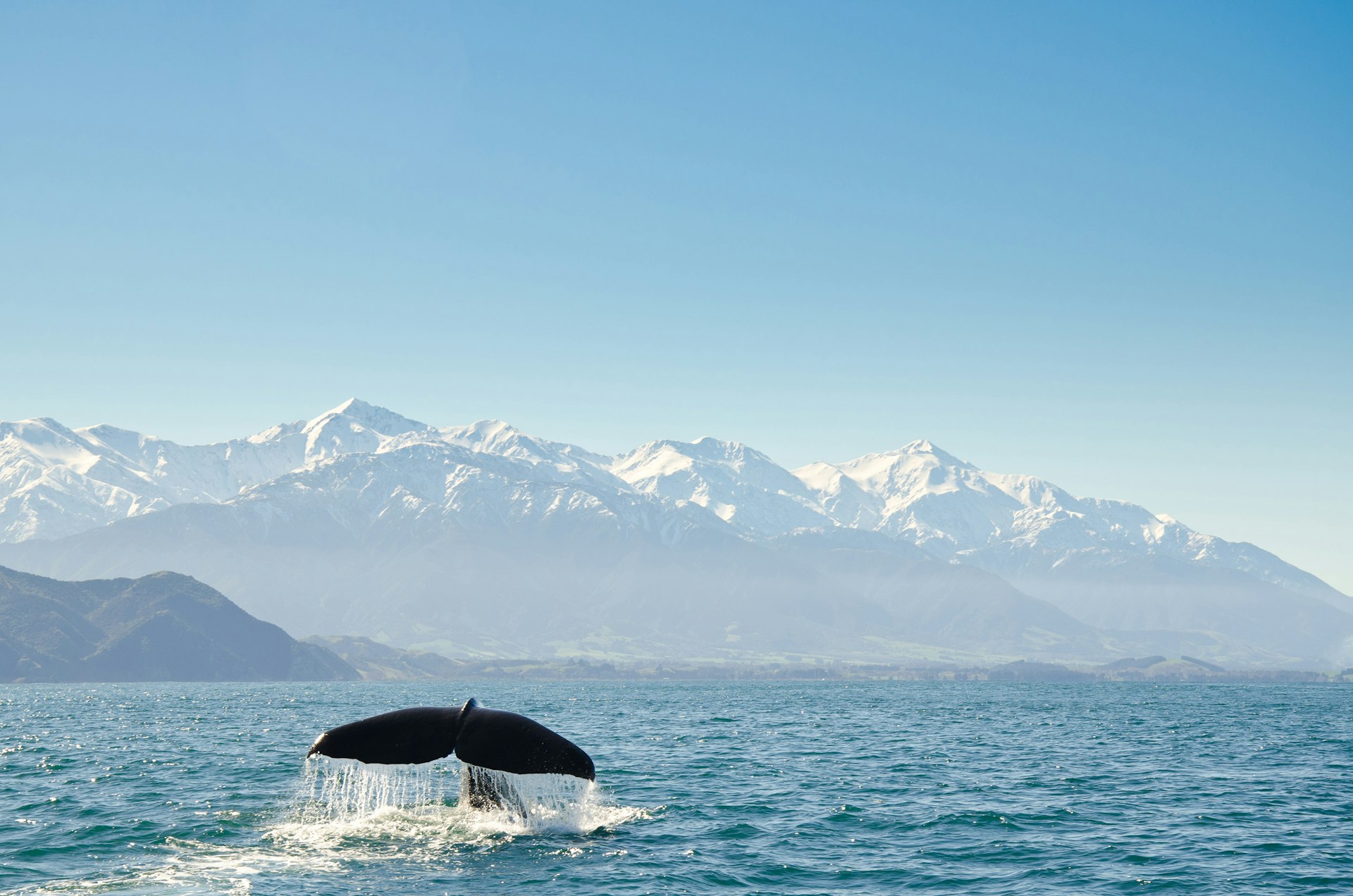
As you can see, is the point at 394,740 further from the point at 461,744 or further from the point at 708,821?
the point at 708,821

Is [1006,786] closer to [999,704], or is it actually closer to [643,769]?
[643,769]

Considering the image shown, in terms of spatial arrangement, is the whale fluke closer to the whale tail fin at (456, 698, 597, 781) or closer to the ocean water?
the whale tail fin at (456, 698, 597, 781)

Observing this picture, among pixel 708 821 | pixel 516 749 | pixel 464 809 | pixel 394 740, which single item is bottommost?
pixel 708 821

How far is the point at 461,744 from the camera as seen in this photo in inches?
1223

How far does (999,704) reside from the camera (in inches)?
6969

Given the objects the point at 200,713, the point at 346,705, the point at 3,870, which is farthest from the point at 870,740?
the point at 346,705

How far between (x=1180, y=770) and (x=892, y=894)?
39315 millimetres

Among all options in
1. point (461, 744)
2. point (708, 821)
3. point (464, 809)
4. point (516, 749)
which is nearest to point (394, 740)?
point (461, 744)

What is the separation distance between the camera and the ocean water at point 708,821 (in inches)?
1300

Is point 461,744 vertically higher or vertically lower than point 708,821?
higher

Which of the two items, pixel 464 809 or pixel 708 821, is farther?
pixel 708 821

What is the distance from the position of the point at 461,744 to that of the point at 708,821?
14855 millimetres

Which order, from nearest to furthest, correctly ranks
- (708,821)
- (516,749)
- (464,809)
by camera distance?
(516,749) < (464,809) < (708,821)

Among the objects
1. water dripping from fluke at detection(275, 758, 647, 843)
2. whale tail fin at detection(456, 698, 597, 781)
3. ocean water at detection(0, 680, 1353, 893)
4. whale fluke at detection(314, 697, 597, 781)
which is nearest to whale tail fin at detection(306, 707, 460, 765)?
whale fluke at detection(314, 697, 597, 781)
